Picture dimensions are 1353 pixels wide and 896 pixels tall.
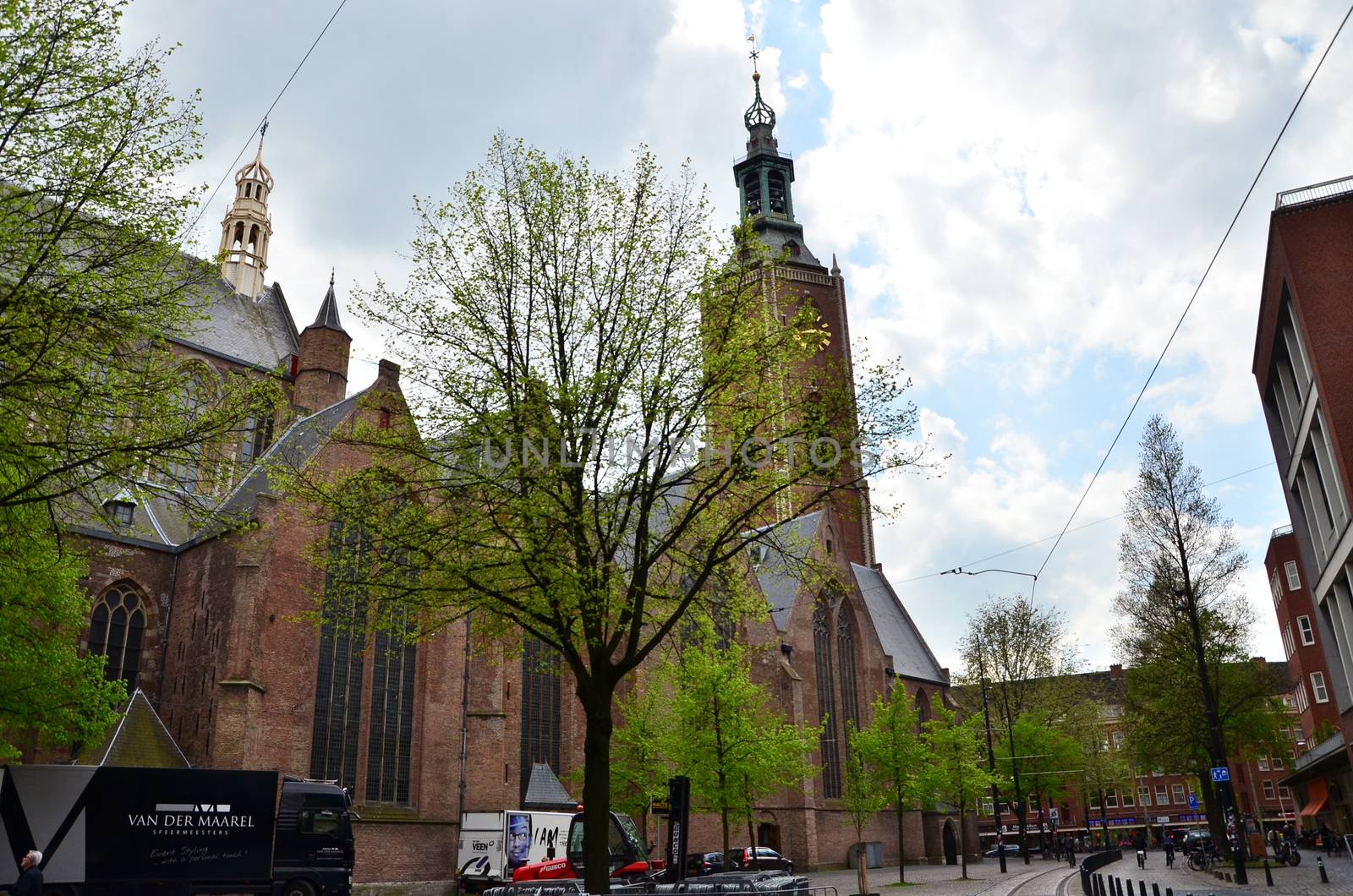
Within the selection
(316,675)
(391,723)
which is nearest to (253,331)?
(316,675)

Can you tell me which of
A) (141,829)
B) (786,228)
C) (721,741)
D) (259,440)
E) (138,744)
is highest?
(786,228)

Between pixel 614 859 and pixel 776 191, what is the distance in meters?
56.3

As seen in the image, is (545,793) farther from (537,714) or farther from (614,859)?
→ (614,859)

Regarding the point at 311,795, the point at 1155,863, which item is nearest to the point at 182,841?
the point at 311,795

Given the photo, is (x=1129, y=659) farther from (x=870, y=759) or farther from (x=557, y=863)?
(x=557, y=863)

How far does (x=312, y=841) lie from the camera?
2298 cm

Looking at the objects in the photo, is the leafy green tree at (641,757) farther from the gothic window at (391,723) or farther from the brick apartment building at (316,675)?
the gothic window at (391,723)

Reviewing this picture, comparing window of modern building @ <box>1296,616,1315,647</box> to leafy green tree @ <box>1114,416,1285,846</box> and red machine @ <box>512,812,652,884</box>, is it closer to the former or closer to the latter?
leafy green tree @ <box>1114,416,1285,846</box>

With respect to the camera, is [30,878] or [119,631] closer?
[30,878]

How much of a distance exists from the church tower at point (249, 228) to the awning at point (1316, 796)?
6159cm

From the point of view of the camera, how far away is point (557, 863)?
2147cm

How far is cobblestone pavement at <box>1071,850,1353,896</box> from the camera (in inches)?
932

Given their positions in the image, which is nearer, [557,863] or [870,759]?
[557,863]

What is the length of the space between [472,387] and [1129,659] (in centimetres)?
3835
